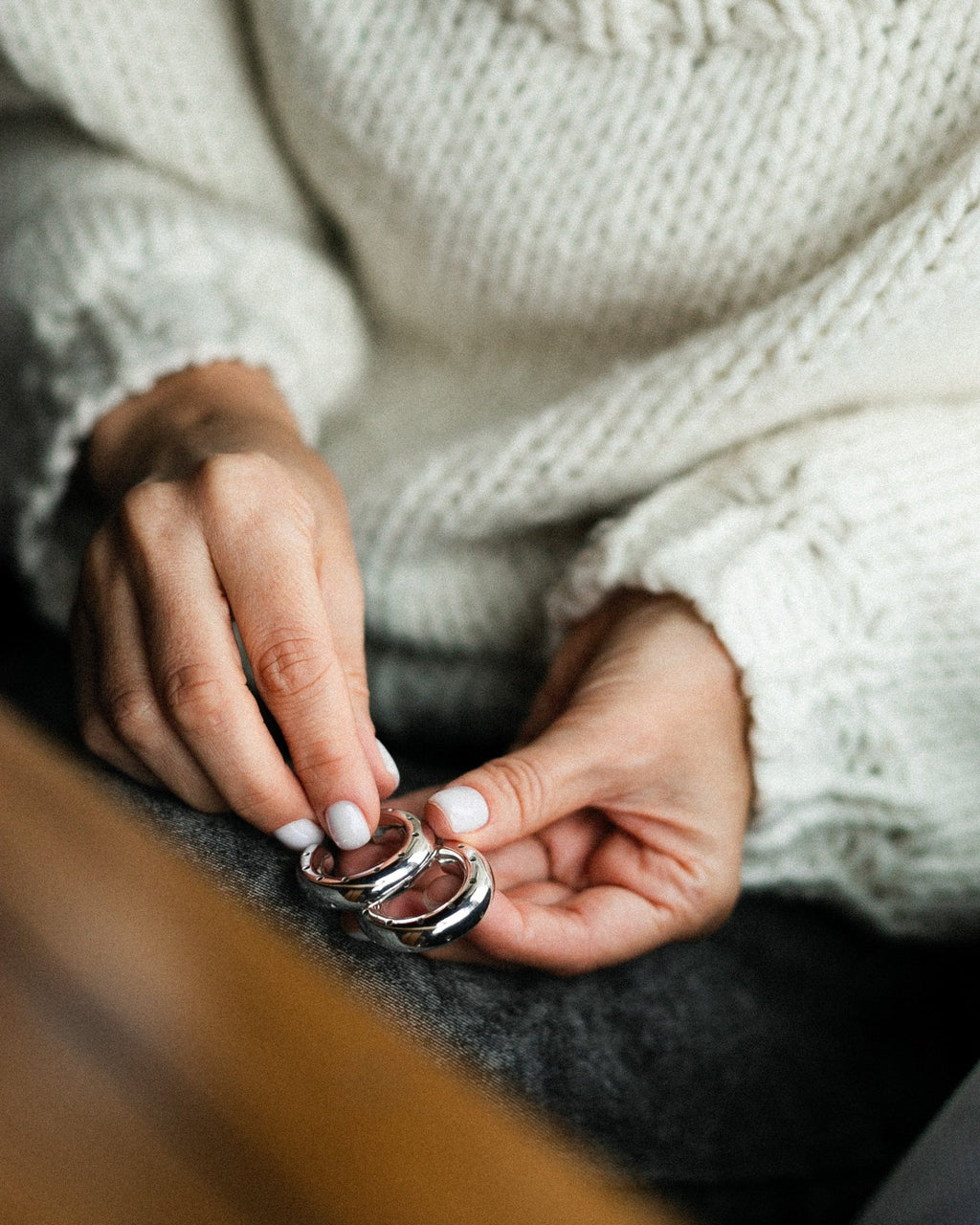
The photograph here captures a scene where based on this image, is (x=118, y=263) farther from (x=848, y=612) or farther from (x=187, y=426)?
(x=848, y=612)

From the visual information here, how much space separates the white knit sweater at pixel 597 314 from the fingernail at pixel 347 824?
182mm

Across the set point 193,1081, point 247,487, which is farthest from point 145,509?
point 193,1081

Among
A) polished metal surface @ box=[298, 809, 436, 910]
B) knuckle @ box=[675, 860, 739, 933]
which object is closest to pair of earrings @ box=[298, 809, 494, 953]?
polished metal surface @ box=[298, 809, 436, 910]

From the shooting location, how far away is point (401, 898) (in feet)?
1.29

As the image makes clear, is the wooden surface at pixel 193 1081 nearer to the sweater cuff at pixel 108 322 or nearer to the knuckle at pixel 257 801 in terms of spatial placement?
the knuckle at pixel 257 801

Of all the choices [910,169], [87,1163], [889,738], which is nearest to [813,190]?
[910,169]

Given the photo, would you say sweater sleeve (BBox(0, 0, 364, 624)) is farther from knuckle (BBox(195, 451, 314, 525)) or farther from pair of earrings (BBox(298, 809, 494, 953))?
pair of earrings (BBox(298, 809, 494, 953))

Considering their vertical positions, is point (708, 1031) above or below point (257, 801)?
below

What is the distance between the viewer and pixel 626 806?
460 millimetres

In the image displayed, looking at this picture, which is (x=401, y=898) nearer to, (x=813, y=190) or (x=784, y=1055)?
(x=784, y=1055)

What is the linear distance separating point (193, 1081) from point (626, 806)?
0.89 ft

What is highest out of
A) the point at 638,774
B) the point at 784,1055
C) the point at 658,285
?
the point at 658,285

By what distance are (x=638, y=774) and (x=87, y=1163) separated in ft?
0.94

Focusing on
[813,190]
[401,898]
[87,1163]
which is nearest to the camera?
[87,1163]
